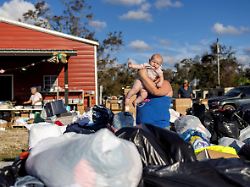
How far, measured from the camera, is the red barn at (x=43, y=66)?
18828 mm

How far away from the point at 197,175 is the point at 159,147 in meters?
0.51

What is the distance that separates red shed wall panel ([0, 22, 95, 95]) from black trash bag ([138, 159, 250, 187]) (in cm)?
1603

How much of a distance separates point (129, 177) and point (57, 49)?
15718 mm

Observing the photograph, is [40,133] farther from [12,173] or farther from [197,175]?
[197,175]

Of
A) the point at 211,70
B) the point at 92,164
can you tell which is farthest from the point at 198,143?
the point at 211,70

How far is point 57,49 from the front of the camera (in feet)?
60.5

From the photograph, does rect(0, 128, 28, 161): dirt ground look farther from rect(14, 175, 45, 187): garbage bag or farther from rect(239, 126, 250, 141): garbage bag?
rect(14, 175, 45, 187): garbage bag

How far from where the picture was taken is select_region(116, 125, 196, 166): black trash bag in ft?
11.8

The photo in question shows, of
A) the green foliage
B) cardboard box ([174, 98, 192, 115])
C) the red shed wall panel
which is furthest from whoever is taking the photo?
the green foliage

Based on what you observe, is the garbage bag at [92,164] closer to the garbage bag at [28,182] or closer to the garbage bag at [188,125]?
the garbage bag at [28,182]

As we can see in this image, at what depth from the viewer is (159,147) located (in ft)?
12.2

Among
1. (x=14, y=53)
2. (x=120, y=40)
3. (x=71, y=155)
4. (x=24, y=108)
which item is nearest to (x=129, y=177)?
(x=71, y=155)

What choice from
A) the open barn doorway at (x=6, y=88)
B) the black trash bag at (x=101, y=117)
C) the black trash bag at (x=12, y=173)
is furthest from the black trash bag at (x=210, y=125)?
the open barn doorway at (x=6, y=88)

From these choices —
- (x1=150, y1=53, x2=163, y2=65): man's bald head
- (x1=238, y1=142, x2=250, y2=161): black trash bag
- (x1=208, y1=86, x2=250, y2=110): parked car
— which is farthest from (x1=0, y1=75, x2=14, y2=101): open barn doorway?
(x1=238, y1=142, x2=250, y2=161): black trash bag
